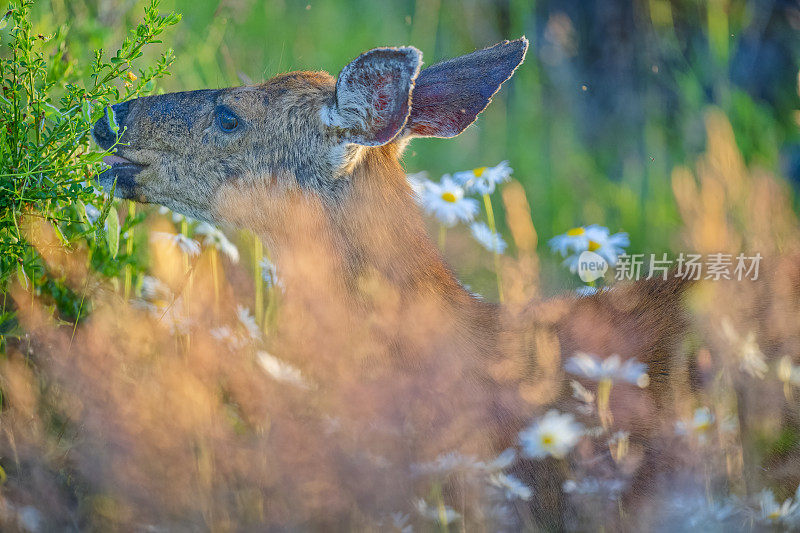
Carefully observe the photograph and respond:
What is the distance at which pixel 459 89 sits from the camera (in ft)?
10.7

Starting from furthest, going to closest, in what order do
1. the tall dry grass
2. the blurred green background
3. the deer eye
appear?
the blurred green background
the deer eye
the tall dry grass

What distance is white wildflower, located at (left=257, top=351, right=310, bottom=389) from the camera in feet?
9.18

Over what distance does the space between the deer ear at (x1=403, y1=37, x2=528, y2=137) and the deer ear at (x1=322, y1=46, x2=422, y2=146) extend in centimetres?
29

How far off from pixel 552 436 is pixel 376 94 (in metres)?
1.21

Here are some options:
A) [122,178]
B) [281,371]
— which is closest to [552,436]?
[281,371]

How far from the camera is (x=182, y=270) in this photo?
3369mm

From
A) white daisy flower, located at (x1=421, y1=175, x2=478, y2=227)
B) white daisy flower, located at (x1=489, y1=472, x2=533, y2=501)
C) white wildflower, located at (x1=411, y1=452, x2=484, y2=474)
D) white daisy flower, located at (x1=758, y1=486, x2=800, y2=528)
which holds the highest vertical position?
white daisy flower, located at (x1=421, y1=175, x2=478, y2=227)

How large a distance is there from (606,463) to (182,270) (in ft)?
5.40

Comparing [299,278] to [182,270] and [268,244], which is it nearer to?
[268,244]

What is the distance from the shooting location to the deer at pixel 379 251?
114 inches

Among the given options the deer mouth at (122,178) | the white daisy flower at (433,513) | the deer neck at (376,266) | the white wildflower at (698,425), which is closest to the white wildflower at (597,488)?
the white wildflower at (698,425)

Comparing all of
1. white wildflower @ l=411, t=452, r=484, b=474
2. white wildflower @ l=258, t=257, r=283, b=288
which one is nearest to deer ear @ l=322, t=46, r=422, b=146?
white wildflower @ l=258, t=257, r=283, b=288

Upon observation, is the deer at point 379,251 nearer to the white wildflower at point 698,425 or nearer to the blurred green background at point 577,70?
the white wildflower at point 698,425

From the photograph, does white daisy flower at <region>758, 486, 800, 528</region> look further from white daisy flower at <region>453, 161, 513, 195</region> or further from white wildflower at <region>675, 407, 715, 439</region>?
white daisy flower at <region>453, 161, 513, 195</region>
